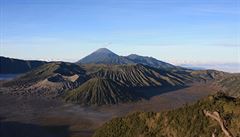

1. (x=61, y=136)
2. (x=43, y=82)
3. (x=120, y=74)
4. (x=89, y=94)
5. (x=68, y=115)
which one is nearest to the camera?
(x=61, y=136)

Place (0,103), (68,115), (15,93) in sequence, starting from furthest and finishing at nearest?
(15,93), (0,103), (68,115)

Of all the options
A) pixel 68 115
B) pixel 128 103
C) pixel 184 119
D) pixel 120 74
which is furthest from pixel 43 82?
Answer: pixel 184 119

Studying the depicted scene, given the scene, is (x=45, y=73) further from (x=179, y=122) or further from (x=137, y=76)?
(x=179, y=122)

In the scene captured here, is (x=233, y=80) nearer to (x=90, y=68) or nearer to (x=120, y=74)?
(x=120, y=74)

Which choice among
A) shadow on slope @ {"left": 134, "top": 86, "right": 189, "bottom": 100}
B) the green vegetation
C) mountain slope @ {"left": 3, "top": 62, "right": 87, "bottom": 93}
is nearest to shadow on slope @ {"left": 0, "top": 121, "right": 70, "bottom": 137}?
the green vegetation

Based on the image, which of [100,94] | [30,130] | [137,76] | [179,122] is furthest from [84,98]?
[179,122]

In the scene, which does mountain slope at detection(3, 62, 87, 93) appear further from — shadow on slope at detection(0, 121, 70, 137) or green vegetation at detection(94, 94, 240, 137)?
green vegetation at detection(94, 94, 240, 137)
